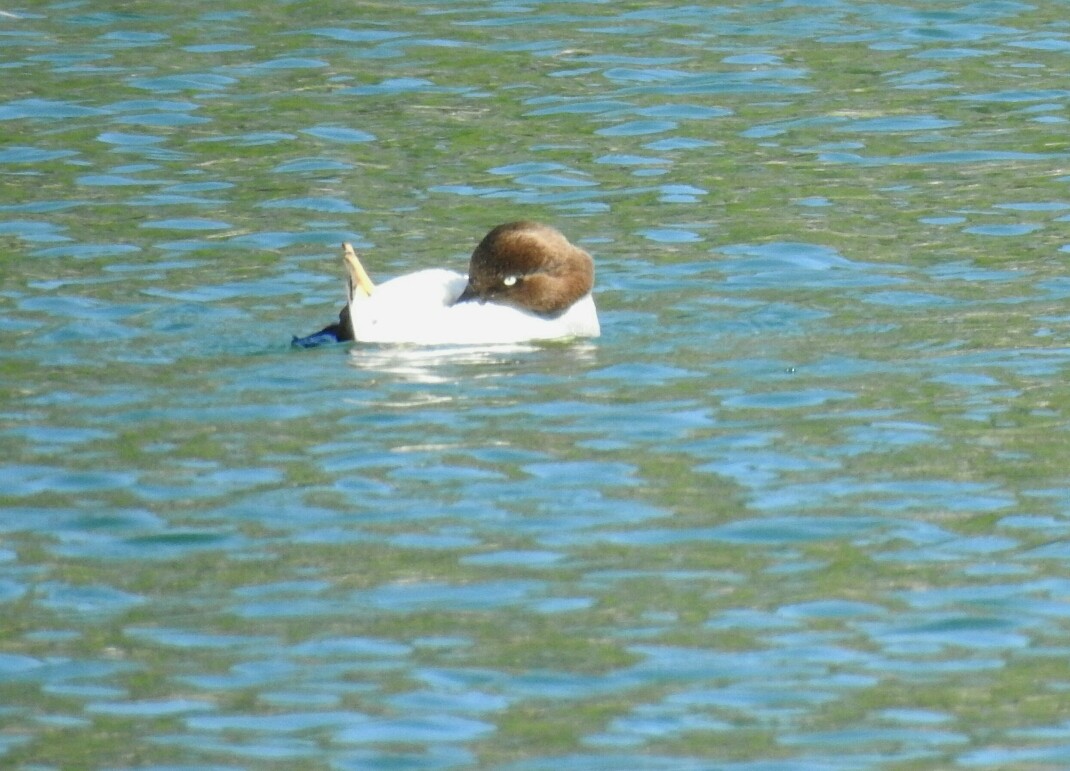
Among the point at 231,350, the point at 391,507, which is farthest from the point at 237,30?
the point at 391,507

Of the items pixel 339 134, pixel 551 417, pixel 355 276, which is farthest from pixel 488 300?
pixel 339 134

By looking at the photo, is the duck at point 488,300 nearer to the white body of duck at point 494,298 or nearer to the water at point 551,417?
the white body of duck at point 494,298

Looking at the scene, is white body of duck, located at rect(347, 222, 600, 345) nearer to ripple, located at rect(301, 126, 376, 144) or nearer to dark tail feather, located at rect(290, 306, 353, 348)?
dark tail feather, located at rect(290, 306, 353, 348)

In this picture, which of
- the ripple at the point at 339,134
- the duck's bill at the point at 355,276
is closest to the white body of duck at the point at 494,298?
the duck's bill at the point at 355,276

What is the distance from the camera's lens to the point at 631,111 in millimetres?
18266

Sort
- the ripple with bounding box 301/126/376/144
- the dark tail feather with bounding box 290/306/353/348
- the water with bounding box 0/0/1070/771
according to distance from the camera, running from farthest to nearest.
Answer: the ripple with bounding box 301/126/376/144 → the dark tail feather with bounding box 290/306/353/348 → the water with bounding box 0/0/1070/771

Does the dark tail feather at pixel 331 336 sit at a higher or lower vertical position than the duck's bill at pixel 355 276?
lower

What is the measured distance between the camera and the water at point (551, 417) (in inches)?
287

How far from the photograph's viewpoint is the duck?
12.2 meters

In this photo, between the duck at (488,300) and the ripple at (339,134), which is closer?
the duck at (488,300)

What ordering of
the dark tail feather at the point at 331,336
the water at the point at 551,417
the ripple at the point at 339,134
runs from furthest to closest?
the ripple at the point at 339,134, the dark tail feather at the point at 331,336, the water at the point at 551,417

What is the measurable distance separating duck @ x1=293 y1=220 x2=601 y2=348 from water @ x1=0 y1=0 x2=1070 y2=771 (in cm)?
20

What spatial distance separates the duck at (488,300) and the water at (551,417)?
0.20 meters

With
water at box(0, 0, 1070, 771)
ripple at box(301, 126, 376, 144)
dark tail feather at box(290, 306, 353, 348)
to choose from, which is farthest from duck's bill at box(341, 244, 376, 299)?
ripple at box(301, 126, 376, 144)
